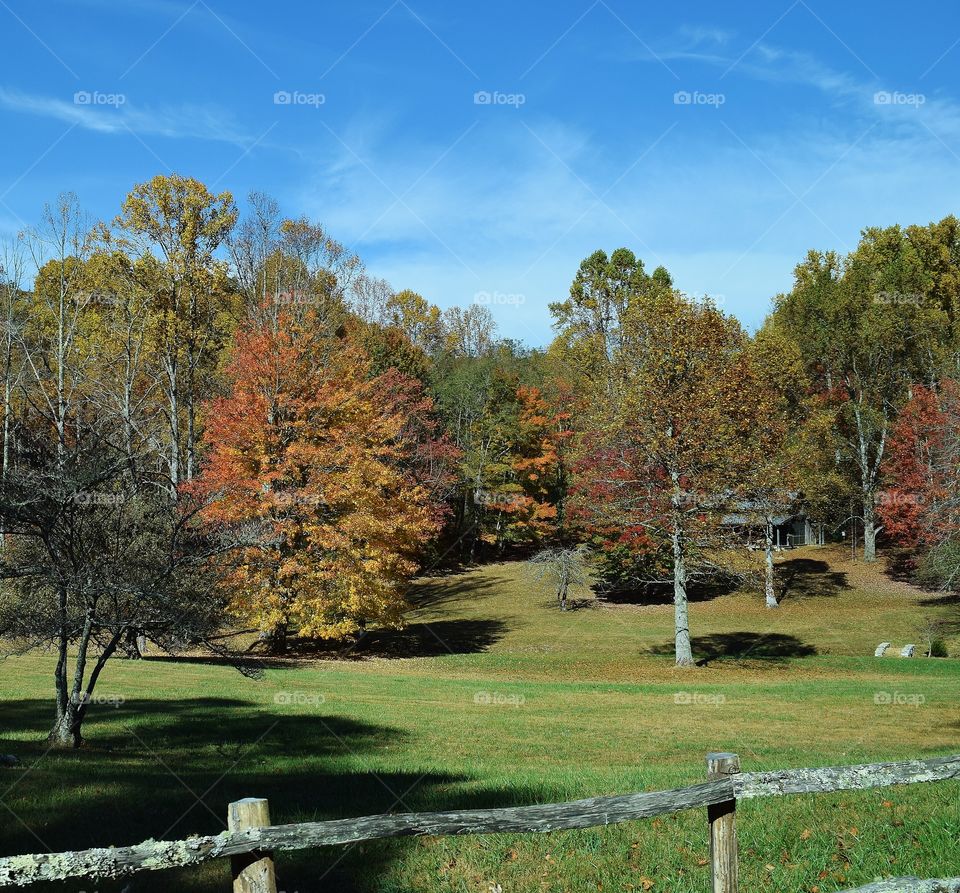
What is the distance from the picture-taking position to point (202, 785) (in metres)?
10.0

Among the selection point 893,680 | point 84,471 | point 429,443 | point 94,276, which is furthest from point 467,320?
point 84,471

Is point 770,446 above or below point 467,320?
below

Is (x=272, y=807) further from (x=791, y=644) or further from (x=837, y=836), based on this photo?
(x=791, y=644)

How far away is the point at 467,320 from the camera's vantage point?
304 ft

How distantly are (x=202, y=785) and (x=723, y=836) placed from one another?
6.83 m

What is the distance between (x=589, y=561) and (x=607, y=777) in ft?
144

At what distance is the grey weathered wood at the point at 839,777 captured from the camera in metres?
5.25

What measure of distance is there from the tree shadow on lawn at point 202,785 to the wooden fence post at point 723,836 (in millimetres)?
2827

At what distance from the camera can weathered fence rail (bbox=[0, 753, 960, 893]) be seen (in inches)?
155

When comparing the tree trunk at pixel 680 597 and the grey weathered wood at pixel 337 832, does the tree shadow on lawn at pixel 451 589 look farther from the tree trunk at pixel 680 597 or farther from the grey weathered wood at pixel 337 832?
the grey weathered wood at pixel 337 832

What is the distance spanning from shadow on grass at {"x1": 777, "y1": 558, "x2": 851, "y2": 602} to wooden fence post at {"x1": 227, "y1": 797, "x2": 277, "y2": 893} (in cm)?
4920

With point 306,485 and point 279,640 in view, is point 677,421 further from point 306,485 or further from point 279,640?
point 279,640

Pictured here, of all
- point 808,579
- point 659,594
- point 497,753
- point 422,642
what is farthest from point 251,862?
point 808,579

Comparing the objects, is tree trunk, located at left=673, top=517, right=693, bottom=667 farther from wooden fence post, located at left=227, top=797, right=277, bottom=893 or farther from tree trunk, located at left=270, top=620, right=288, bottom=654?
wooden fence post, located at left=227, top=797, right=277, bottom=893
